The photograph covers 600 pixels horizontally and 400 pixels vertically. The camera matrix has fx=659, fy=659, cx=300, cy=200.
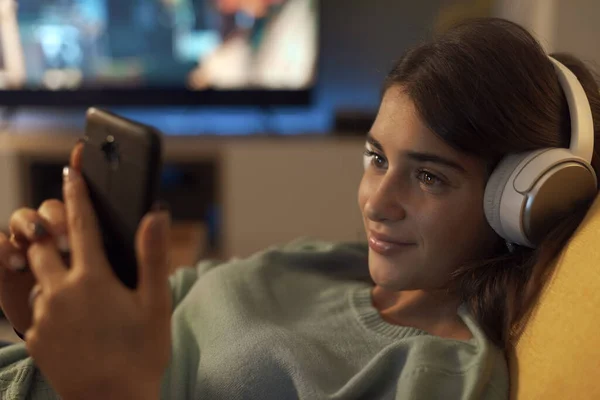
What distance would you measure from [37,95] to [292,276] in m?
1.93

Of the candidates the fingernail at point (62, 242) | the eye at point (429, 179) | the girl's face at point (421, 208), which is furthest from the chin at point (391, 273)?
the fingernail at point (62, 242)

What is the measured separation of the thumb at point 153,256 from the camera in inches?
18.2

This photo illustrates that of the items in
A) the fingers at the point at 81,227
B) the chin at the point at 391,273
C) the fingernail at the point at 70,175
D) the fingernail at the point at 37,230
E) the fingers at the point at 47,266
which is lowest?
the chin at the point at 391,273

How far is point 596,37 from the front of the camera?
85.7 inches

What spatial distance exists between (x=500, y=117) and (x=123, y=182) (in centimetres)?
44

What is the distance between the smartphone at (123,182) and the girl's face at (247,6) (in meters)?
2.01

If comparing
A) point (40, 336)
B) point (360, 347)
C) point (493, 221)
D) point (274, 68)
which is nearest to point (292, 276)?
point (360, 347)

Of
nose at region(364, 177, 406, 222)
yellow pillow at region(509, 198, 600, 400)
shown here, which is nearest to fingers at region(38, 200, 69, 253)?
nose at region(364, 177, 406, 222)

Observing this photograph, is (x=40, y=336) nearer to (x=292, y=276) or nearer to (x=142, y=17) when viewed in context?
(x=292, y=276)

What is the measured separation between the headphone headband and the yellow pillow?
0.07m

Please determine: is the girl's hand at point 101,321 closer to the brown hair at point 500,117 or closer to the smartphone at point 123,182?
the smartphone at point 123,182

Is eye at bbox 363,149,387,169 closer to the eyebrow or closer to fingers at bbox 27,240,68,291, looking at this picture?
the eyebrow

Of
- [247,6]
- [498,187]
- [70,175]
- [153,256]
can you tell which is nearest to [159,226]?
[153,256]

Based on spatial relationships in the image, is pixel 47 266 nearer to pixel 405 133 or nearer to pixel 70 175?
pixel 70 175
